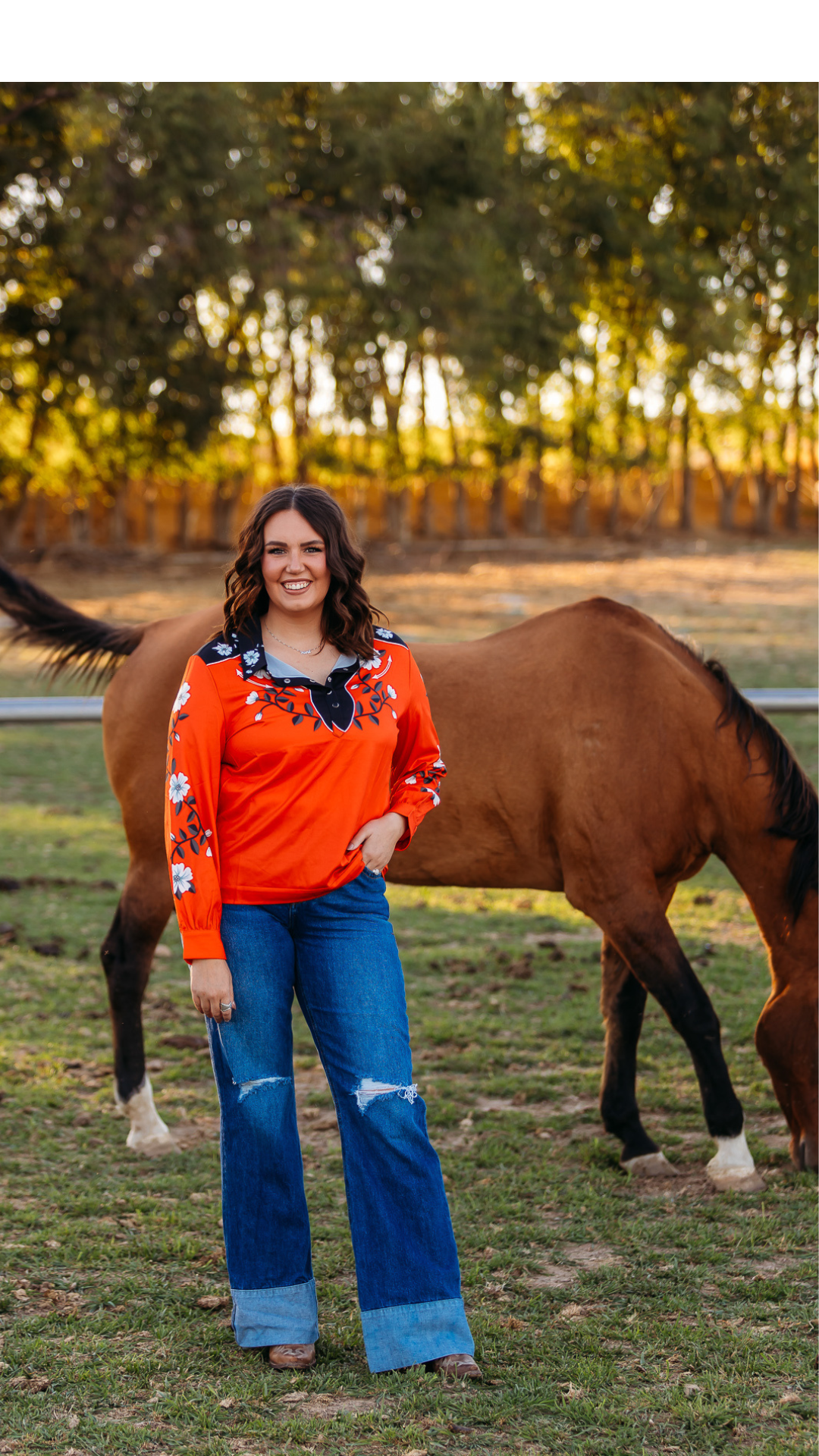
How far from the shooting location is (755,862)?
161 inches

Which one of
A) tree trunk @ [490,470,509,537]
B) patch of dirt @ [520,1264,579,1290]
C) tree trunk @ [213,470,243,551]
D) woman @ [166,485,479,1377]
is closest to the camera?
woman @ [166,485,479,1377]

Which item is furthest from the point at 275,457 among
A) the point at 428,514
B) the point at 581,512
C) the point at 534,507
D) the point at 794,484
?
the point at 794,484

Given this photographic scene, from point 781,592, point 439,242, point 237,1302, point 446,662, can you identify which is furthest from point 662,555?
point 237,1302

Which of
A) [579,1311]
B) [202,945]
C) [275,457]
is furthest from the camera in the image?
[275,457]

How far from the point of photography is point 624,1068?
4207 millimetres

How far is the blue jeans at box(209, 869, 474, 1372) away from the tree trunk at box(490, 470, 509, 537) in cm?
3571

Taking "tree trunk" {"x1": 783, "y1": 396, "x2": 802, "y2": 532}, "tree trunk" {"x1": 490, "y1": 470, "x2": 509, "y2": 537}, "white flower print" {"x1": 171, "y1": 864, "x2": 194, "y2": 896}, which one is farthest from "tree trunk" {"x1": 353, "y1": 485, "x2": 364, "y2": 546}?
"white flower print" {"x1": 171, "y1": 864, "x2": 194, "y2": 896}

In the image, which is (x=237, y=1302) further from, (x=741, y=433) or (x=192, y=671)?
(x=741, y=433)

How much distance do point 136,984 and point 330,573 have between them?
2.04 metres

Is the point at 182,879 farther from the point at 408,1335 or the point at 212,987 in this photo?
the point at 408,1335

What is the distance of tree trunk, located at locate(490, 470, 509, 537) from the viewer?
125 ft

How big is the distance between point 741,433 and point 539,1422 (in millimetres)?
39186

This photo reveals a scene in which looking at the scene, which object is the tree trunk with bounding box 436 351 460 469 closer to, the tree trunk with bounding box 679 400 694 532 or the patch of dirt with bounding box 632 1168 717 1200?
the tree trunk with bounding box 679 400 694 532

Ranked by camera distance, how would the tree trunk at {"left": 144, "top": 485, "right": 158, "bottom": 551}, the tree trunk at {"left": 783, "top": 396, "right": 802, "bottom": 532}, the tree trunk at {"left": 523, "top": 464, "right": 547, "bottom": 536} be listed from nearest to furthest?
the tree trunk at {"left": 144, "top": 485, "right": 158, "bottom": 551} < the tree trunk at {"left": 783, "top": 396, "right": 802, "bottom": 532} < the tree trunk at {"left": 523, "top": 464, "right": 547, "bottom": 536}
